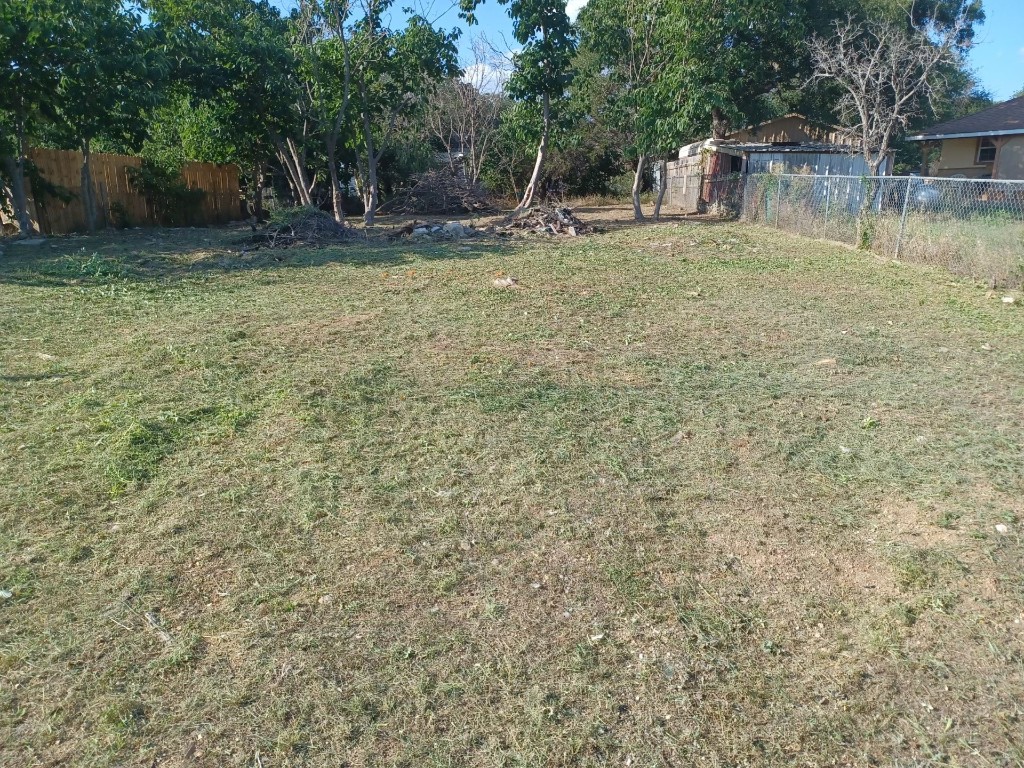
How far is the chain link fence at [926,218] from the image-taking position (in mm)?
10617

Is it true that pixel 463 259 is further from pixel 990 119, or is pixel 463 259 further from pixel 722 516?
pixel 990 119

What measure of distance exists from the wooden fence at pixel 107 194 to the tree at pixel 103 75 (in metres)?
0.46

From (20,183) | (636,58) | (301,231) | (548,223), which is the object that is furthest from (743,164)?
(20,183)

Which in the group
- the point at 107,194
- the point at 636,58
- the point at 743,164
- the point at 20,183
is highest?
the point at 636,58

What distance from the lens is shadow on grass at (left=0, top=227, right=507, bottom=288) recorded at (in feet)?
35.2

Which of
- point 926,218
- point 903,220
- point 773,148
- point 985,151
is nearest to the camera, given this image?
point 926,218

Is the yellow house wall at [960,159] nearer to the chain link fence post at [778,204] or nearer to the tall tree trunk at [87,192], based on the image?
the chain link fence post at [778,204]

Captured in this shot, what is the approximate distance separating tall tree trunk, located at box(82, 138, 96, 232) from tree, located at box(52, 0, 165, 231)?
21 millimetres

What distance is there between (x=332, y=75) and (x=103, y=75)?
6.11m

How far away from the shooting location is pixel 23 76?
13328 mm

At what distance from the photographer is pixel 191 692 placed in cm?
271

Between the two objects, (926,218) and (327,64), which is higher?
(327,64)

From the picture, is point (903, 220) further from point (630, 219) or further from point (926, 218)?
point (630, 219)

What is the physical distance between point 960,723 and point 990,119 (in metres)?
29.0
